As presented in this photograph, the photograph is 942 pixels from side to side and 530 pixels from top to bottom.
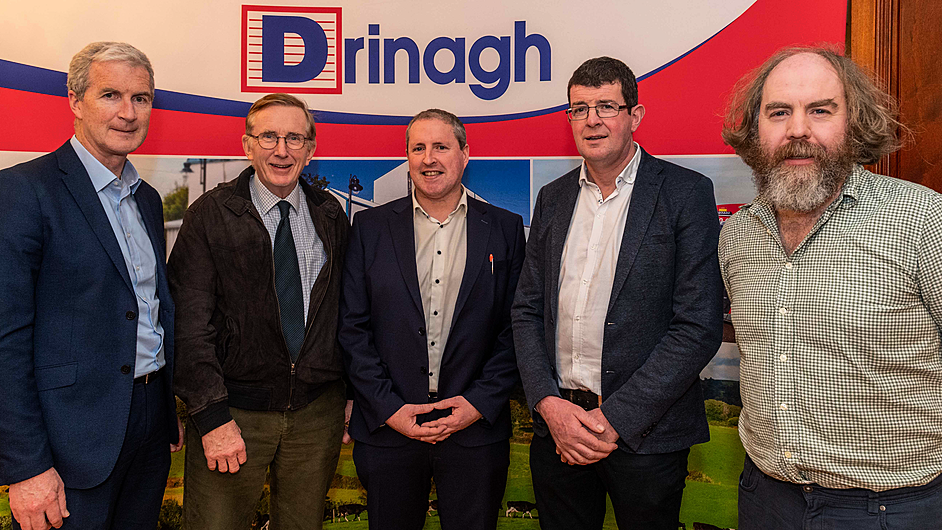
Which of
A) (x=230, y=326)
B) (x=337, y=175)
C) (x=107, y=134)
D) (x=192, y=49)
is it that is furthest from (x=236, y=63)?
(x=230, y=326)

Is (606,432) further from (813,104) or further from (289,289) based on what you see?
(289,289)

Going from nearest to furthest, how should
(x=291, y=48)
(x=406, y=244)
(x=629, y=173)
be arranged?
(x=629, y=173), (x=406, y=244), (x=291, y=48)

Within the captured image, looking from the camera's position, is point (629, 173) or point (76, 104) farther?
point (629, 173)

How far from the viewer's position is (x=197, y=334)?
7.59 feet

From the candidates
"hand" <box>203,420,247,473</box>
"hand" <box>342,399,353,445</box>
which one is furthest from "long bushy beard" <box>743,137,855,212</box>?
"hand" <box>203,420,247,473</box>

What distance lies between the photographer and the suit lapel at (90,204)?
78.9 inches

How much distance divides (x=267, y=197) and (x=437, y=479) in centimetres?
145

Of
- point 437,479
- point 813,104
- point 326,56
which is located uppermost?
point 326,56

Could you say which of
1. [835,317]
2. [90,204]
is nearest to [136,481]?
[90,204]

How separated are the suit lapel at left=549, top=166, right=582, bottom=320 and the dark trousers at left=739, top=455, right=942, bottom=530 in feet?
3.19

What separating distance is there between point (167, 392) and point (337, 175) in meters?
1.58

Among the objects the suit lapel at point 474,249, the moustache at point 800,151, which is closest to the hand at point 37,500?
the suit lapel at point 474,249

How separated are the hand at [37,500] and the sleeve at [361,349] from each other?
3.51 ft

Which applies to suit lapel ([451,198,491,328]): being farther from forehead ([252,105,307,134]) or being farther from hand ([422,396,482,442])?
forehead ([252,105,307,134])
